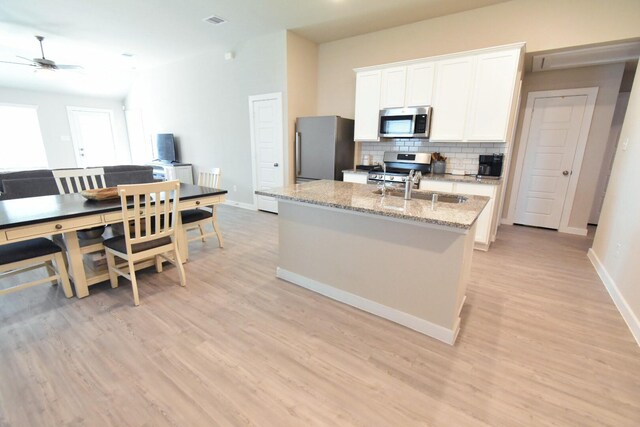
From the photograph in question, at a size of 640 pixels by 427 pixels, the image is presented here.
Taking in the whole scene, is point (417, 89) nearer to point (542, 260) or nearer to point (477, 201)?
point (477, 201)

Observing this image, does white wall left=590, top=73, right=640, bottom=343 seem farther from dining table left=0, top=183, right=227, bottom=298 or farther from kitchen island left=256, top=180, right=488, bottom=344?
dining table left=0, top=183, right=227, bottom=298

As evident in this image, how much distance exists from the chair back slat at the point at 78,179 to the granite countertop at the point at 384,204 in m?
2.51

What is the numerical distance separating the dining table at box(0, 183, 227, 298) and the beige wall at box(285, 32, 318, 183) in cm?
238

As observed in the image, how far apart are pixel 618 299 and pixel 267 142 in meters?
4.88

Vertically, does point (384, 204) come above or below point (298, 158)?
below

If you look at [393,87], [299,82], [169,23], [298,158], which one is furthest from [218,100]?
[393,87]

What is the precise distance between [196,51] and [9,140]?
5.18 metres

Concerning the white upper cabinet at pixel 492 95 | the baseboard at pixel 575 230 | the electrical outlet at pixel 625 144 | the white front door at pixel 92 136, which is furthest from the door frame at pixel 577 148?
the white front door at pixel 92 136

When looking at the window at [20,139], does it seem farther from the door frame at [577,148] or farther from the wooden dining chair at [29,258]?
the door frame at [577,148]

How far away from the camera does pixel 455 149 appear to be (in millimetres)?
4023

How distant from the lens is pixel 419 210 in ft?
5.94

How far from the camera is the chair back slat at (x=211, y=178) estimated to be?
357cm

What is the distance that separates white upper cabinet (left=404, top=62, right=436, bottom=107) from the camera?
366cm

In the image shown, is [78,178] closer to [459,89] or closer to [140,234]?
[140,234]
